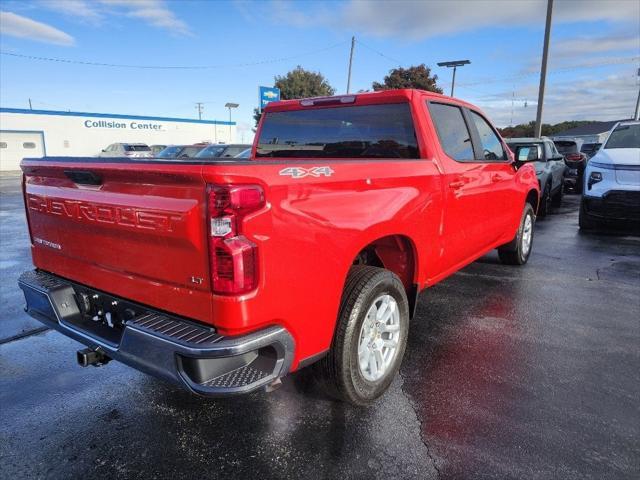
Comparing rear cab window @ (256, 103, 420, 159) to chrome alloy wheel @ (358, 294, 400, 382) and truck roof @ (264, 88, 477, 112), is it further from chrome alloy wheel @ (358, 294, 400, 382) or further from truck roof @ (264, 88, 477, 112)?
chrome alloy wheel @ (358, 294, 400, 382)

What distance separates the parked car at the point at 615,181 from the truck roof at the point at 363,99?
4862 millimetres

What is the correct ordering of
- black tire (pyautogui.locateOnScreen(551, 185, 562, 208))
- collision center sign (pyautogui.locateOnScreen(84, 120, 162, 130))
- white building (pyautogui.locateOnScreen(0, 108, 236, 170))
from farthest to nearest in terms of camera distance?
collision center sign (pyautogui.locateOnScreen(84, 120, 162, 130)) → white building (pyautogui.locateOnScreen(0, 108, 236, 170)) → black tire (pyautogui.locateOnScreen(551, 185, 562, 208))

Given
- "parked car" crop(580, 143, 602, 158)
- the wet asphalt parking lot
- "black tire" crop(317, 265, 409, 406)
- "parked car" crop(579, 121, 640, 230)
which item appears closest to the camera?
the wet asphalt parking lot

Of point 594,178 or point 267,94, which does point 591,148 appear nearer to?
point 594,178

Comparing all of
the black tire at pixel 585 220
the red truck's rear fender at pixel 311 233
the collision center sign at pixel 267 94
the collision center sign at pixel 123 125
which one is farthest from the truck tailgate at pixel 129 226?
the collision center sign at pixel 123 125

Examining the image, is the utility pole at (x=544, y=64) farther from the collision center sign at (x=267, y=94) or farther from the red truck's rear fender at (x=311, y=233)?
the red truck's rear fender at (x=311, y=233)

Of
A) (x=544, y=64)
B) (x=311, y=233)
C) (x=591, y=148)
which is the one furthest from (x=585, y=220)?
(x=591, y=148)

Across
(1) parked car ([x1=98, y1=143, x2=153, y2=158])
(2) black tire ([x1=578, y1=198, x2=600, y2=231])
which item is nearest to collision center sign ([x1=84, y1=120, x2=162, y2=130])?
(1) parked car ([x1=98, y1=143, x2=153, y2=158])

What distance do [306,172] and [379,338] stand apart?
1279 millimetres

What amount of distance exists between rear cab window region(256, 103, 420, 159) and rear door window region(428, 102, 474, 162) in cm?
30

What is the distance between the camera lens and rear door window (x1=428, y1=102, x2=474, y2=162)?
12.0ft

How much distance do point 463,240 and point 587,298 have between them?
6.68ft

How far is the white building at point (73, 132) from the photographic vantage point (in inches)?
1368

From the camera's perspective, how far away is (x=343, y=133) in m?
3.77
